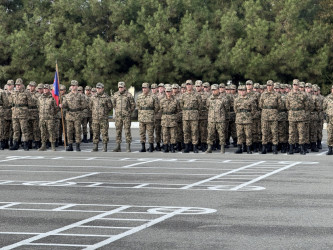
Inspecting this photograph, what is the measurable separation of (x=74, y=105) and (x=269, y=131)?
564cm

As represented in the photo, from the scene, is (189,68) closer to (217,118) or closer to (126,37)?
(126,37)

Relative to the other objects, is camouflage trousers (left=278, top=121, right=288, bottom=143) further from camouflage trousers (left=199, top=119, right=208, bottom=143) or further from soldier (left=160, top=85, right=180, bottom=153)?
soldier (left=160, top=85, right=180, bottom=153)

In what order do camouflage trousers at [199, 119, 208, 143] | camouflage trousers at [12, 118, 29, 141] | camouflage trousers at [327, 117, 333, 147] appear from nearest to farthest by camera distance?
camouflage trousers at [327, 117, 333, 147], camouflage trousers at [12, 118, 29, 141], camouflage trousers at [199, 119, 208, 143]

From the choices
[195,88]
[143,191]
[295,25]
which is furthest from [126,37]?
[143,191]

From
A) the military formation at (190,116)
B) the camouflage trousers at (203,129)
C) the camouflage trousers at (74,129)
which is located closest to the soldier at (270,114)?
the military formation at (190,116)

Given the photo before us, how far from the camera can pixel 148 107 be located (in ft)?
79.4

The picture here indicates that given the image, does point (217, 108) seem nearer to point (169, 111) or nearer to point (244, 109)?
point (244, 109)

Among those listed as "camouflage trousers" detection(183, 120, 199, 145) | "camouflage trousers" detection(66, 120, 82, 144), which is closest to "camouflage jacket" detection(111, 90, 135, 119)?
"camouflage trousers" detection(66, 120, 82, 144)

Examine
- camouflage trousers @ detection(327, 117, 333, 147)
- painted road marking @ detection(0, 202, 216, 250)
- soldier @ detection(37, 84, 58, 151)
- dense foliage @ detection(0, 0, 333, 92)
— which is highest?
dense foliage @ detection(0, 0, 333, 92)

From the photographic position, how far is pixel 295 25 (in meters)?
46.1

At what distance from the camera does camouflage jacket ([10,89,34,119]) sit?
2473cm

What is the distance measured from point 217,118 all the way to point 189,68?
22.0 meters

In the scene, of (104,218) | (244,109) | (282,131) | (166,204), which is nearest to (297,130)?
(282,131)

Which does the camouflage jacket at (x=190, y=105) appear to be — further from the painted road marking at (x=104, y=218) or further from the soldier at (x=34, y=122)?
the painted road marking at (x=104, y=218)
